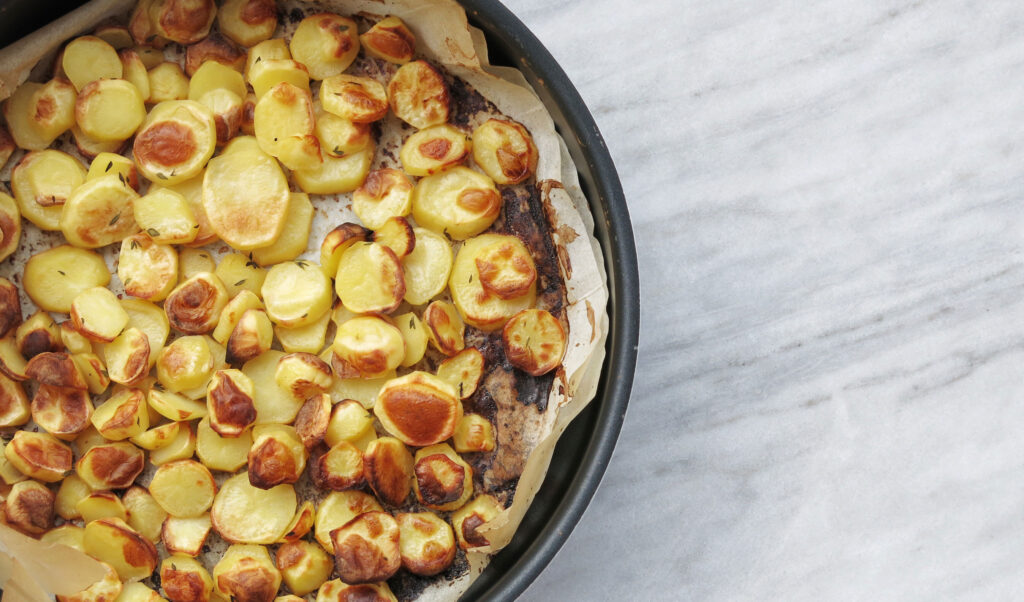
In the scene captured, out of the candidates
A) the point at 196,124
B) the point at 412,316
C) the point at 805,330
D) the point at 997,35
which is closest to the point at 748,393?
the point at 805,330

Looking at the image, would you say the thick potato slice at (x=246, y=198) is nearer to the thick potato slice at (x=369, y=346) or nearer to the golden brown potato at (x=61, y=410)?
the thick potato slice at (x=369, y=346)

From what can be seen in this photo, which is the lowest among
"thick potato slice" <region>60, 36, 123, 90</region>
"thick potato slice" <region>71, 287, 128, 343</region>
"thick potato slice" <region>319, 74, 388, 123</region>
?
"thick potato slice" <region>71, 287, 128, 343</region>

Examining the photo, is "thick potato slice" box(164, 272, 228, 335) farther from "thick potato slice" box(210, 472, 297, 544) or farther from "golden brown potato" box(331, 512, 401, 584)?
"golden brown potato" box(331, 512, 401, 584)

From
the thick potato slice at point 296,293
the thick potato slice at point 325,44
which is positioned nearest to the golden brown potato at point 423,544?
the thick potato slice at point 296,293

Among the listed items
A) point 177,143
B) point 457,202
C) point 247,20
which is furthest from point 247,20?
point 457,202

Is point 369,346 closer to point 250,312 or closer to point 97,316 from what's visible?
point 250,312

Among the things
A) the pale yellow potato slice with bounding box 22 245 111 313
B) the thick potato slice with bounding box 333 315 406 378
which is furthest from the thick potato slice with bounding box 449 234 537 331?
the pale yellow potato slice with bounding box 22 245 111 313
